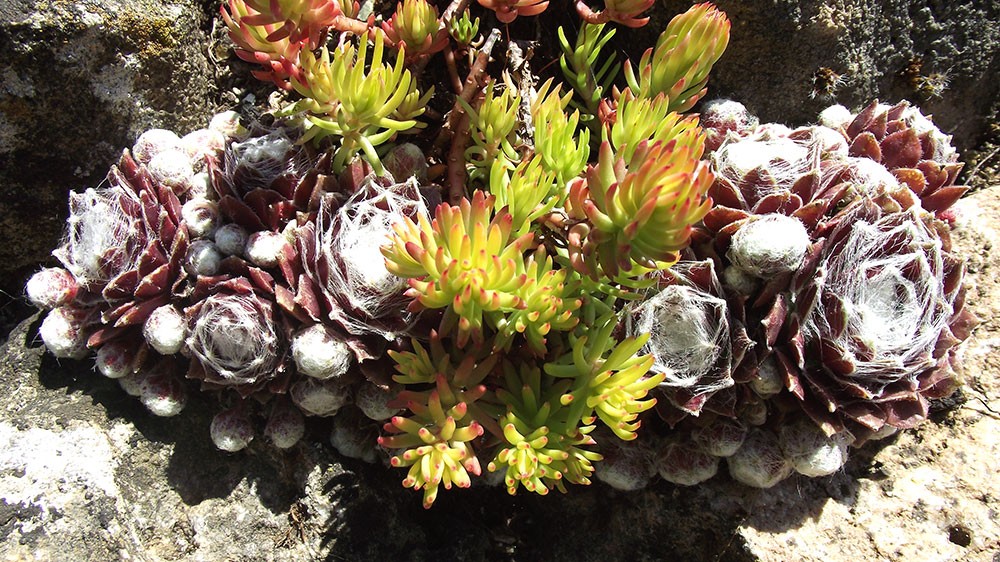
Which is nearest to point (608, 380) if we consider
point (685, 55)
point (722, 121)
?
point (685, 55)

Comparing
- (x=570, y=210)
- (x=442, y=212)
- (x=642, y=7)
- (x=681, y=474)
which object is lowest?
(x=681, y=474)

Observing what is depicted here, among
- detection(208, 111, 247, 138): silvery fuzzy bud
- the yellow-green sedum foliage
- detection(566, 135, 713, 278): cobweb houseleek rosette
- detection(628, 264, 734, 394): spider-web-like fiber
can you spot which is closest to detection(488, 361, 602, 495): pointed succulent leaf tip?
the yellow-green sedum foliage

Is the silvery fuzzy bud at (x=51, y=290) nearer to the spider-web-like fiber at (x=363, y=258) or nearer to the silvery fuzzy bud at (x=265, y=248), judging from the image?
the silvery fuzzy bud at (x=265, y=248)

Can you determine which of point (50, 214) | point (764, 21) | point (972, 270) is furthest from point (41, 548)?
point (972, 270)

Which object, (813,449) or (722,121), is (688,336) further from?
(722,121)

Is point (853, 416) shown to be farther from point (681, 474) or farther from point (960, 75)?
point (960, 75)
